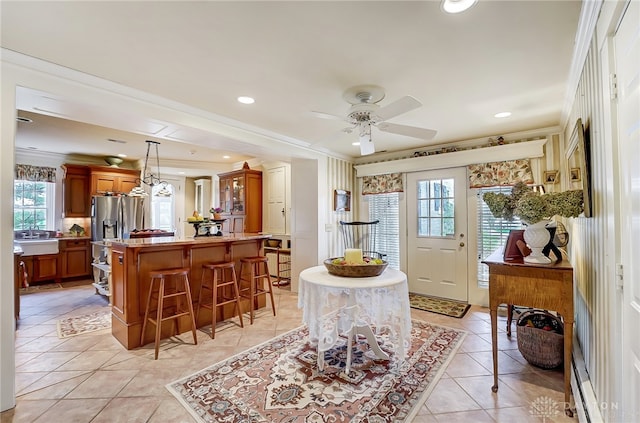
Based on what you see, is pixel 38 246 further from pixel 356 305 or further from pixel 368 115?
pixel 368 115

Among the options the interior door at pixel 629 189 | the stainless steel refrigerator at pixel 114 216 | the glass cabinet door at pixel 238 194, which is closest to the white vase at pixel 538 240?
the interior door at pixel 629 189

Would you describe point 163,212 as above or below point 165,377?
above

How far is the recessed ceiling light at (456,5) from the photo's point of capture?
1.45 m

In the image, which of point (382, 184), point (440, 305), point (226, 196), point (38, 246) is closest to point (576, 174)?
point (440, 305)

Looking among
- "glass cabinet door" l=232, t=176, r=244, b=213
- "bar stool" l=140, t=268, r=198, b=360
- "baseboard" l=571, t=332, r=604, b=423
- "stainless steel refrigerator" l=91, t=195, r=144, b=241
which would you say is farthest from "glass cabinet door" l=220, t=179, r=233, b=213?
"baseboard" l=571, t=332, r=604, b=423

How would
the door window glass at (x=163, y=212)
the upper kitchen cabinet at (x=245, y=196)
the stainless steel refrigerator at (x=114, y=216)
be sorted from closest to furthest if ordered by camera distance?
1. the stainless steel refrigerator at (x=114, y=216)
2. the upper kitchen cabinet at (x=245, y=196)
3. the door window glass at (x=163, y=212)

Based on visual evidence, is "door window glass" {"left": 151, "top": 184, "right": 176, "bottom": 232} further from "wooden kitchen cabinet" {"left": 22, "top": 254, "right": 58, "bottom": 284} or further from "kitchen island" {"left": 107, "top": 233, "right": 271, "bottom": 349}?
"kitchen island" {"left": 107, "top": 233, "right": 271, "bottom": 349}

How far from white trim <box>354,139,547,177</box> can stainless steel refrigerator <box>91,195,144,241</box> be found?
4525 millimetres

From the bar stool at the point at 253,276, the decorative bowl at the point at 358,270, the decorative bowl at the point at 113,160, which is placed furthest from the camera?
the decorative bowl at the point at 113,160

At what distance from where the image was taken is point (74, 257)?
5484 millimetres

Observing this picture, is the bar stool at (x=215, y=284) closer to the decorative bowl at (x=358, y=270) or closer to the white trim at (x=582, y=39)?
the decorative bowl at (x=358, y=270)

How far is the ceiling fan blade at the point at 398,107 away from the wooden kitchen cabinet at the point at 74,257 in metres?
6.15

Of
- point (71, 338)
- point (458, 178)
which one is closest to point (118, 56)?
point (71, 338)

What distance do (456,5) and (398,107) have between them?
700 mm
